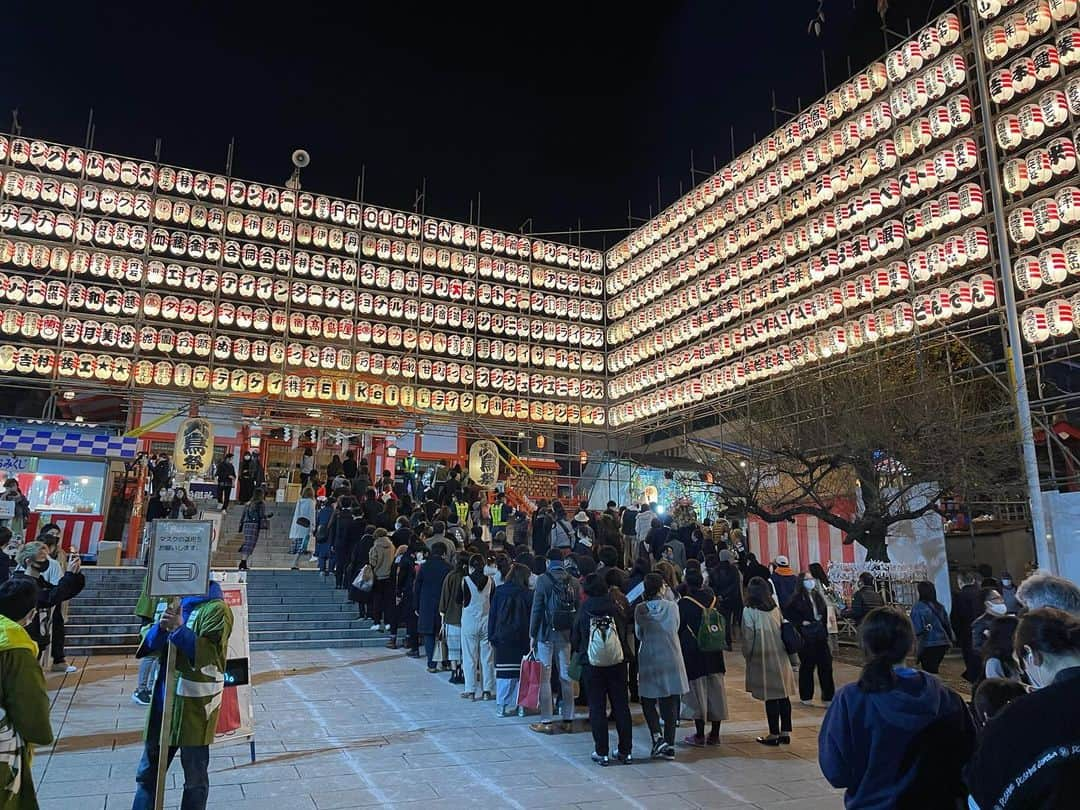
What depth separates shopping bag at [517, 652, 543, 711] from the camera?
6.68 m

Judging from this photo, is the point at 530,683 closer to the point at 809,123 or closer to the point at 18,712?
the point at 18,712

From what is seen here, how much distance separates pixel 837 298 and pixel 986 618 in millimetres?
13452

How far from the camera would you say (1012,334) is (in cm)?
1336

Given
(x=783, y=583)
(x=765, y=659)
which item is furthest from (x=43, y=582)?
(x=783, y=583)

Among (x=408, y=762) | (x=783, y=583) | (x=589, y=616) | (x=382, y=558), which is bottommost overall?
(x=408, y=762)

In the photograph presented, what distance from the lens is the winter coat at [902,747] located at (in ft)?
8.18

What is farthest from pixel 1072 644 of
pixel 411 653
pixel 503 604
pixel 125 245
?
pixel 125 245

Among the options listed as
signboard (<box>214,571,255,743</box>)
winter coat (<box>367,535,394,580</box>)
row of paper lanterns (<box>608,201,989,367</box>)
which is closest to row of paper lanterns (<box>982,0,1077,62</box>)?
row of paper lanterns (<box>608,201,989,367</box>)

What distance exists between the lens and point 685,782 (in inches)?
202

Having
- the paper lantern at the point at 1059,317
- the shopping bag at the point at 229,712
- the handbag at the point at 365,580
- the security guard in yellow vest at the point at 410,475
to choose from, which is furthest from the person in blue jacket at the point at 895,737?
the security guard in yellow vest at the point at 410,475

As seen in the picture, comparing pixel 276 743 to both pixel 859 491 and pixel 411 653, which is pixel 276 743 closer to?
pixel 411 653

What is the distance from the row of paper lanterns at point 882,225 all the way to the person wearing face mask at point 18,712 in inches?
673

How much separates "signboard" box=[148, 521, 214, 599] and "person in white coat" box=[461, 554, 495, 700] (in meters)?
3.86

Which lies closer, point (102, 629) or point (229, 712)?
point (229, 712)
